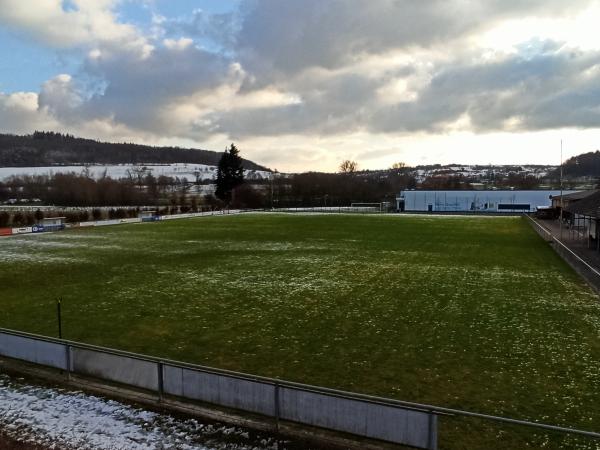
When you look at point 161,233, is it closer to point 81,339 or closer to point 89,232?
point 89,232

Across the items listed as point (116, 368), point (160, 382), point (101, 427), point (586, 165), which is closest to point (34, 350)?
point (116, 368)

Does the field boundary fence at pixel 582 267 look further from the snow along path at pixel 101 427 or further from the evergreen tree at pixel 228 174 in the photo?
the evergreen tree at pixel 228 174

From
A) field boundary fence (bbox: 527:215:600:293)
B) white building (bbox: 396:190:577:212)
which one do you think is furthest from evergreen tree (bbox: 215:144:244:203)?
field boundary fence (bbox: 527:215:600:293)

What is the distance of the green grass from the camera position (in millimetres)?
10484

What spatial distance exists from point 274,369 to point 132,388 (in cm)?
334

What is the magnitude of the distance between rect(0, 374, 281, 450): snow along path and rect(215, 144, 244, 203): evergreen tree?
101 metres

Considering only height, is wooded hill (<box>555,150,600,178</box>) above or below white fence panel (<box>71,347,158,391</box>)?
above

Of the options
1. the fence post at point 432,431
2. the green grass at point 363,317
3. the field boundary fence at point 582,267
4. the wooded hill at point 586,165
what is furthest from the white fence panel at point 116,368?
the wooded hill at point 586,165

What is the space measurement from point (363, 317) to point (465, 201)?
301ft

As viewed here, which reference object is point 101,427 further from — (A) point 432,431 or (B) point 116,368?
(A) point 432,431

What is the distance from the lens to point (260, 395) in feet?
27.7

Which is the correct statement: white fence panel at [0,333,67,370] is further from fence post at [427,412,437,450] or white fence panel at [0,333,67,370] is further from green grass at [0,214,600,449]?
fence post at [427,412,437,450]

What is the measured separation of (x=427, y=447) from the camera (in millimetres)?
7246

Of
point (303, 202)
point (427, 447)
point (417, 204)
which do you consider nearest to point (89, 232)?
point (427, 447)
